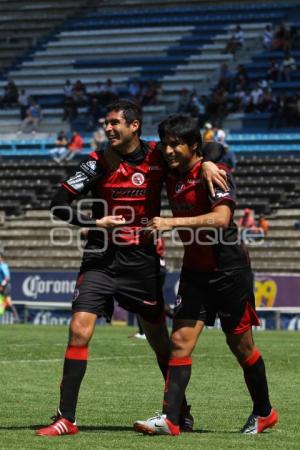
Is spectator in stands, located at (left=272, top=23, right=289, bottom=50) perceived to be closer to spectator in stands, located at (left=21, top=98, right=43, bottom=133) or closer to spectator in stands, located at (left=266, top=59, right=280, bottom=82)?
spectator in stands, located at (left=266, top=59, right=280, bottom=82)

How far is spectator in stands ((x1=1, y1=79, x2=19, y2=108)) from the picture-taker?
44.7 metres

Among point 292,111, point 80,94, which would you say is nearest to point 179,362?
point 292,111

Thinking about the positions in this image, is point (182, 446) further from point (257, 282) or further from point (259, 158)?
point (259, 158)

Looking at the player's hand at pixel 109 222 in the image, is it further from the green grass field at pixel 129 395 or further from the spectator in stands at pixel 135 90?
the spectator in stands at pixel 135 90

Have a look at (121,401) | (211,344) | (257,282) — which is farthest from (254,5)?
(121,401)

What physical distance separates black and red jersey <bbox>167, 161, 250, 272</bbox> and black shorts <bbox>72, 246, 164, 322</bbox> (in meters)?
0.47

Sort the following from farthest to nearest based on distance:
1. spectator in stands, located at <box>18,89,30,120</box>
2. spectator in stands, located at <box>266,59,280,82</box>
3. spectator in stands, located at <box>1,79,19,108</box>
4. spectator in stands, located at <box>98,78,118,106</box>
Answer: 1. spectator in stands, located at <box>1,79,19,108</box>
2. spectator in stands, located at <box>18,89,30,120</box>
3. spectator in stands, located at <box>98,78,118,106</box>
4. spectator in stands, located at <box>266,59,280,82</box>

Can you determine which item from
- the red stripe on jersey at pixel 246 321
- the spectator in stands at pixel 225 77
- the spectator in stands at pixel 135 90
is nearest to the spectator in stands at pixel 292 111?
the spectator in stands at pixel 225 77

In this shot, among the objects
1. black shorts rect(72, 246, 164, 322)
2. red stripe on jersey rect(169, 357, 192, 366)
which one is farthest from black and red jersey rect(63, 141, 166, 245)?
red stripe on jersey rect(169, 357, 192, 366)

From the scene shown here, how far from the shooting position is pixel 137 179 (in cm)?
898

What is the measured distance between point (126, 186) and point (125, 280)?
2.30 ft

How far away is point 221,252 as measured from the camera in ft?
28.3

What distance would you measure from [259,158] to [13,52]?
15502mm

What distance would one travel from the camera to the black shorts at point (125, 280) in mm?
8914
